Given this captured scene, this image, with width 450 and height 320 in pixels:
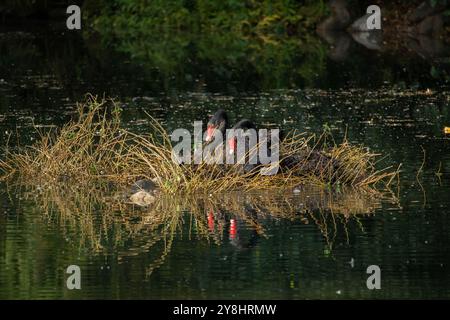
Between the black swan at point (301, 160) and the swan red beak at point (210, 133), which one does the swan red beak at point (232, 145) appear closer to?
the black swan at point (301, 160)

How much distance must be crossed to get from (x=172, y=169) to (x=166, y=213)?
0.89m

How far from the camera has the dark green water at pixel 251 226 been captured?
540 inches

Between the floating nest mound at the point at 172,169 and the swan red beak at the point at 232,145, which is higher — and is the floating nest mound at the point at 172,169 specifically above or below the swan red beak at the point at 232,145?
below

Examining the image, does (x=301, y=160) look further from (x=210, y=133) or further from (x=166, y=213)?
(x=166, y=213)

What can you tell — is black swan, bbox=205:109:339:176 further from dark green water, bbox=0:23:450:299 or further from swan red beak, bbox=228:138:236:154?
dark green water, bbox=0:23:450:299

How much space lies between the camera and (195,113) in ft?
86.5

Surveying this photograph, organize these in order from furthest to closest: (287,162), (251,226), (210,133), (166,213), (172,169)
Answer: (210,133), (287,162), (172,169), (166,213), (251,226)

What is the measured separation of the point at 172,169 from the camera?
59.4 feet

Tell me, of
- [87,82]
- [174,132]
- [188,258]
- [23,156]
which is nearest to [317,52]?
[87,82]

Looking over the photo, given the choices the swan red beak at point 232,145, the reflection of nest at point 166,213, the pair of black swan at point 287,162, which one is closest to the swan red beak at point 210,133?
the pair of black swan at point 287,162

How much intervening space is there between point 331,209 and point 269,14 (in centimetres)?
3051

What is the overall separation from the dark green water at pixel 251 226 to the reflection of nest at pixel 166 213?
0.02 m

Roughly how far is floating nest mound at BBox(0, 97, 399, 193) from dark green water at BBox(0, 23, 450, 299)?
26 centimetres

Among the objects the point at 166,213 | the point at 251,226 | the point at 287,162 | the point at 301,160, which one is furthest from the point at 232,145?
the point at 251,226
